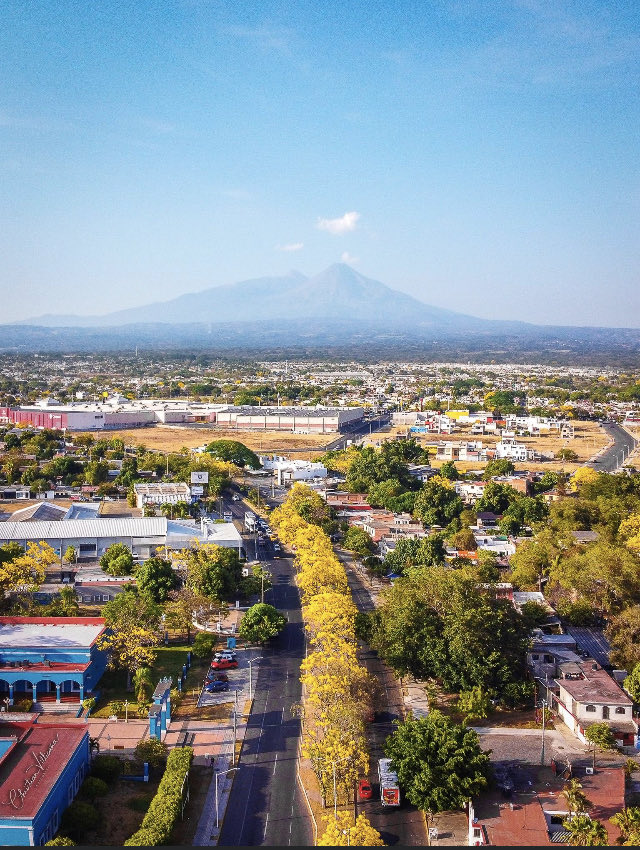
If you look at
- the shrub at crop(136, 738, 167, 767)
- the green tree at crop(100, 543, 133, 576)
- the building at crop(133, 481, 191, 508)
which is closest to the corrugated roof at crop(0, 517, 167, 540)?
the green tree at crop(100, 543, 133, 576)

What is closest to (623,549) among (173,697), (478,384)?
(173,697)

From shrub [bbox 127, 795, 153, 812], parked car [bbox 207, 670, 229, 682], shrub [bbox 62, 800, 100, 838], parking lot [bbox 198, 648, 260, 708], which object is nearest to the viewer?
shrub [bbox 62, 800, 100, 838]

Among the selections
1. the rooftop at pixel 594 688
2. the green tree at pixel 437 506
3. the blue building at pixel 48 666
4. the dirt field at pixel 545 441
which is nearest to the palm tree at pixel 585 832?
the rooftop at pixel 594 688

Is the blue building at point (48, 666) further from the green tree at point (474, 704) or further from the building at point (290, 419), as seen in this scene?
the building at point (290, 419)

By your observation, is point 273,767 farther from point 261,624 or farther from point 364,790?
point 261,624

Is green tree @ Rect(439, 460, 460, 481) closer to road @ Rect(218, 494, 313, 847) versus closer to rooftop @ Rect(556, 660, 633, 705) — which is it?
road @ Rect(218, 494, 313, 847)

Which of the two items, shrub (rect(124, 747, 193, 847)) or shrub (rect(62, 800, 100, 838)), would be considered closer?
shrub (rect(124, 747, 193, 847))

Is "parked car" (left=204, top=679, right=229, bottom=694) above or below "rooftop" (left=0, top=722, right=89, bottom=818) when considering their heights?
below
